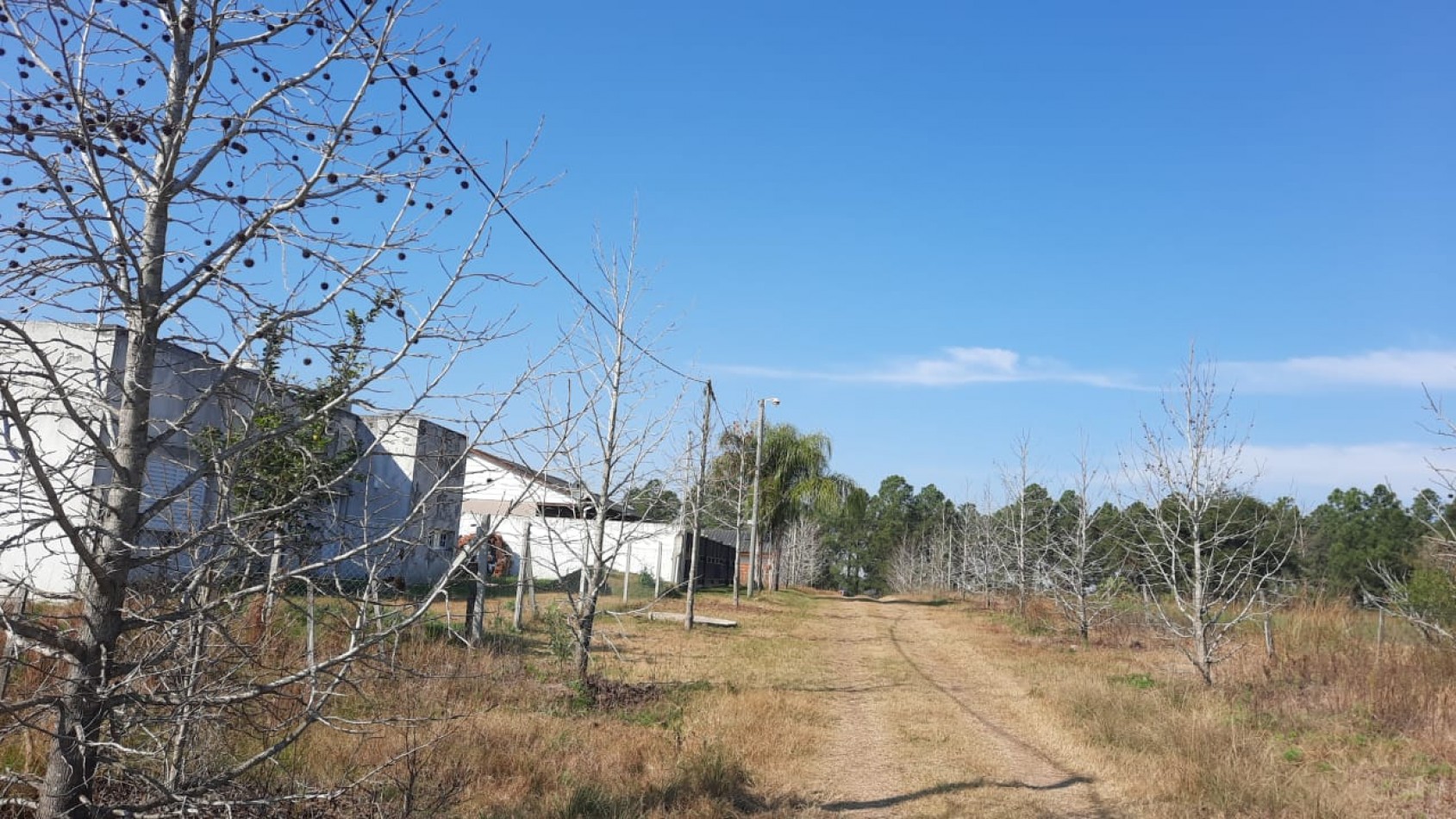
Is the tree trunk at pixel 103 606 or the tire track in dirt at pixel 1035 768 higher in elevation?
the tree trunk at pixel 103 606

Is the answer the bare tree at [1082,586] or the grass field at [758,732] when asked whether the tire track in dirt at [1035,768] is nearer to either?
the grass field at [758,732]

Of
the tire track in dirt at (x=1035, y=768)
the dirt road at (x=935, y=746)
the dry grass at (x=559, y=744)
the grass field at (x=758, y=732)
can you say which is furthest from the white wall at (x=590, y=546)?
the tire track in dirt at (x=1035, y=768)

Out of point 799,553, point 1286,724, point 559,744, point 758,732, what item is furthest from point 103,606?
point 799,553

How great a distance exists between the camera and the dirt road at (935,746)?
7574 mm

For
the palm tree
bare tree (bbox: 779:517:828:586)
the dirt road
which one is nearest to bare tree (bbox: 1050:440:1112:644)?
the dirt road

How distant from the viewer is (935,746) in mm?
9773

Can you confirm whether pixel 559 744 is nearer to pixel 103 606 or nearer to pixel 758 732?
pixel 758 732

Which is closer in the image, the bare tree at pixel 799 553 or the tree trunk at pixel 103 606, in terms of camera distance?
the tree trunk at pixel 103 606

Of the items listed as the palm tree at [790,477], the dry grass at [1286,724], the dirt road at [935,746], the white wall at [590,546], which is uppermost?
the palm tree at [790,477]

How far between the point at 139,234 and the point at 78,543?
1.08 meters

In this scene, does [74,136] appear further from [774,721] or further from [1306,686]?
[1306,686]

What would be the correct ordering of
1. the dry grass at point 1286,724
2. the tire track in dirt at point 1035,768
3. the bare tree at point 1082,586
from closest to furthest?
the dry grass at point 1286,724
the tire track in dirt at point 1035,768
the bare tree at point 1082,586

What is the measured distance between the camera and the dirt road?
757 cm

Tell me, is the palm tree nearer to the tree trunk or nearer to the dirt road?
the dirt road
